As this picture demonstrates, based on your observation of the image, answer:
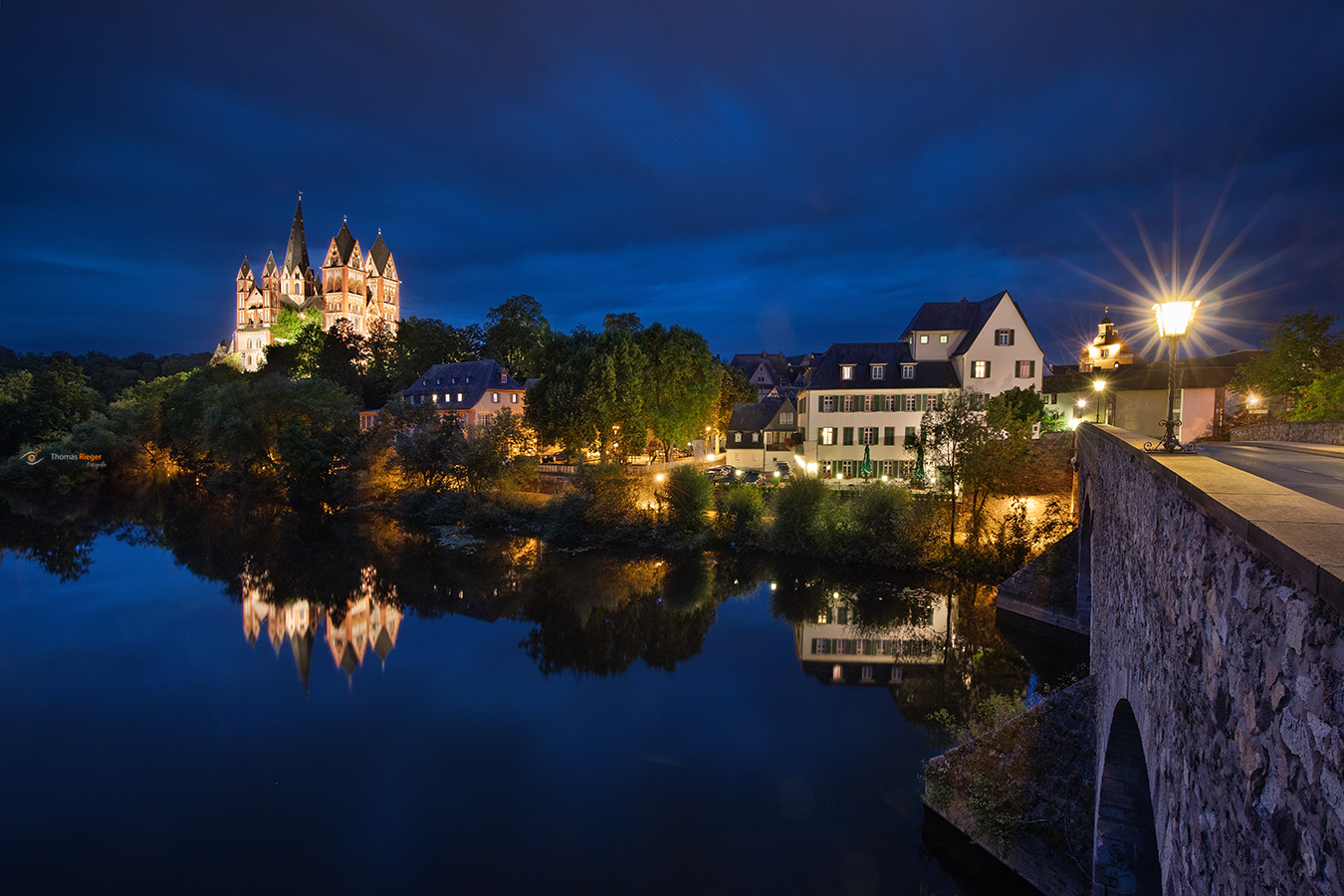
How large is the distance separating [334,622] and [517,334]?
5332 centimetres

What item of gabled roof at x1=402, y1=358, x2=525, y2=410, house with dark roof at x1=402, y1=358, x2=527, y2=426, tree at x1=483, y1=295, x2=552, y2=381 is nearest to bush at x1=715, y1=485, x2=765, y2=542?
house with dark roof at x1=402, y1=358, x2=527, y2=426

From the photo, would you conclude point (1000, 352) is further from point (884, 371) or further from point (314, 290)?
point (314, 290)

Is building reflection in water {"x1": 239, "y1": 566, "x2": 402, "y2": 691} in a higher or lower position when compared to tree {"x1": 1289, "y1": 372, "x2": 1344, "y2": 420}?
lower

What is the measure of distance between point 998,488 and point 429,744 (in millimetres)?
22435

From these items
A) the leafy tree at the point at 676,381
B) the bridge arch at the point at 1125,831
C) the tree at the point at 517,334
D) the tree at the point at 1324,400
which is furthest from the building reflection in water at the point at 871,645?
the tree at the point at 517,334

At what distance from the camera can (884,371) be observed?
3934 cm

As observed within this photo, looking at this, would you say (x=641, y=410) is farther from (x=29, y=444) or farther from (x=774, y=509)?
(x=29, y=444)

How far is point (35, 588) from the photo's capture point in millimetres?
28047

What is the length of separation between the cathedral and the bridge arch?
116001mm

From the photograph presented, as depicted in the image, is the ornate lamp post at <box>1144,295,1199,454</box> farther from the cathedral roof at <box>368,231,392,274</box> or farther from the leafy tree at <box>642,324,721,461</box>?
the cathedral roof at <box>368,231,392,274</box>

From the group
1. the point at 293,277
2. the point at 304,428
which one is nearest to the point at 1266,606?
the point at 304,428

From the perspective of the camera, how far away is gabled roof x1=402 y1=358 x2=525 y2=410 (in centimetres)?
6016

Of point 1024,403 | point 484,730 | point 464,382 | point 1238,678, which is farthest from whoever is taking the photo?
point 464,382

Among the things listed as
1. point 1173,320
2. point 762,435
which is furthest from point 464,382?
point 1173,320
